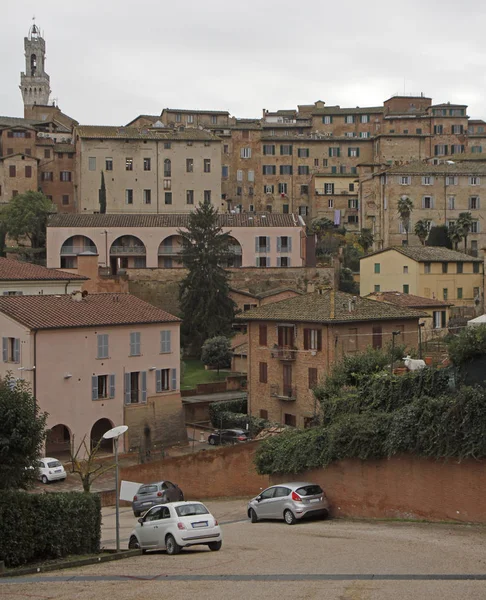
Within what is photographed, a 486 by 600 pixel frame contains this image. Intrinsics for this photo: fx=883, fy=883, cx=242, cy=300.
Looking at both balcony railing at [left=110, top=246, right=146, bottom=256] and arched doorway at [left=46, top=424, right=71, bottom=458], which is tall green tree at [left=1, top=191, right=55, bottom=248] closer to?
balcony railing at [left=110, top=246, right=146, bottom=256]

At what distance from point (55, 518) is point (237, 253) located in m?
58.1

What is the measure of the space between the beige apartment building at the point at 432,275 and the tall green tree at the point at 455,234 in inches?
581

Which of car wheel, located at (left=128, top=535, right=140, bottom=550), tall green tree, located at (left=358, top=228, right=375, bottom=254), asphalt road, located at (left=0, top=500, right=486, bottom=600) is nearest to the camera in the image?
asphalt road, located at (left=0, top=500, right=486, bottom=600)

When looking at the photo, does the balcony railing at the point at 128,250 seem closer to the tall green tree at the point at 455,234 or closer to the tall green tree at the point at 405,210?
the tall green tree at the point at 405,210

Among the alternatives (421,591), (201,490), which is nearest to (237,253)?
(201,490)

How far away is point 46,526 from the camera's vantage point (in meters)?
19.8

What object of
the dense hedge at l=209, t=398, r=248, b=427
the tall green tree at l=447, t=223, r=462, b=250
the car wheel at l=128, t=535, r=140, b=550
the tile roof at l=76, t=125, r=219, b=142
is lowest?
the car wheel at l=128, t=535, r=140, b=550

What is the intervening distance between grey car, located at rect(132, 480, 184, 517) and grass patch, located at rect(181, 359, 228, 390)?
21536 mm

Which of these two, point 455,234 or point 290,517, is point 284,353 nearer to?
point 290,517

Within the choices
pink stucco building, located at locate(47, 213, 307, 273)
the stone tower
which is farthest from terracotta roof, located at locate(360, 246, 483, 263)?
the stone tower

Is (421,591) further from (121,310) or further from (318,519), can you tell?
(121,310)

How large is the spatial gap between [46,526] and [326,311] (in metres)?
22.3

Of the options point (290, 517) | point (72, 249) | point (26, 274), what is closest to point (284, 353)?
point (290, 517)

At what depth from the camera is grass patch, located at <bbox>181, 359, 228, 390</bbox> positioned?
2117 inches
